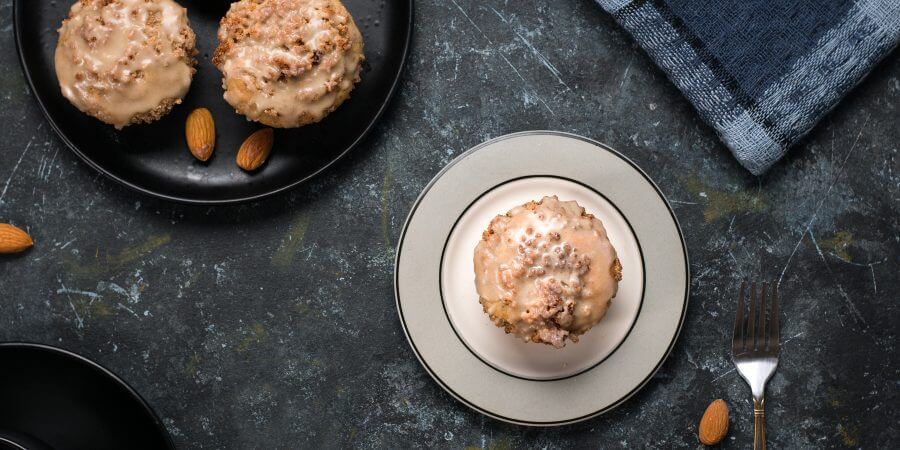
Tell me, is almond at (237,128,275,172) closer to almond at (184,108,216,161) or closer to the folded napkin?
almond at (184,108,216,161)

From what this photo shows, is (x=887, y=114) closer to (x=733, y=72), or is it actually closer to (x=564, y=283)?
(x=733, y=72)

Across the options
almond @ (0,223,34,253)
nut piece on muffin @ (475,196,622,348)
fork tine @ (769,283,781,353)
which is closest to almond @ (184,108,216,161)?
almond @ (0,223,34,253)

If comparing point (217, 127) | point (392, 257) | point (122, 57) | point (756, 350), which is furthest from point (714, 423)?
point (122, 57)

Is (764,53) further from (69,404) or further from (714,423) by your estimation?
(69,404)

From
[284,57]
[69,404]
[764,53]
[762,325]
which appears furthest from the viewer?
[762,325]

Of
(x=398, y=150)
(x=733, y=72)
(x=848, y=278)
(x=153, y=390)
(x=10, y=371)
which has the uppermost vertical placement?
(x=733, y=72)

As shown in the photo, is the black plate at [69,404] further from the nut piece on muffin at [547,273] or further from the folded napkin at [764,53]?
the folded napkin at [764,53]

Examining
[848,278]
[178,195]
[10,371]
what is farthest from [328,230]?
[848,278]
